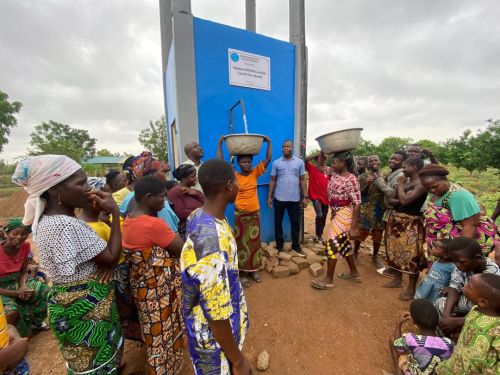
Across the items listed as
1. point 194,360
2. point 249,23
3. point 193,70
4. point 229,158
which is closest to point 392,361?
point 194,360

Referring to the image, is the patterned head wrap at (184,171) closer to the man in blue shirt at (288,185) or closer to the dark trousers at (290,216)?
the man in blue shirt at (288,185)

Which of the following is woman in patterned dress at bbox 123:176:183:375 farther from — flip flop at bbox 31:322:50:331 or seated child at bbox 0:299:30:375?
flip flop at bbox 31:322:50:331

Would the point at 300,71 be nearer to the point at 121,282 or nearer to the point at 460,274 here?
the point at 460,274

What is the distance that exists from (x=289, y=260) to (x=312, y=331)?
1.38 m

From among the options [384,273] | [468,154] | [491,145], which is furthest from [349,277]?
[468,154]

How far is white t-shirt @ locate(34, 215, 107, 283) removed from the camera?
123cm

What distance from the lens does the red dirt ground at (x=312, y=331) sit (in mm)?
2104

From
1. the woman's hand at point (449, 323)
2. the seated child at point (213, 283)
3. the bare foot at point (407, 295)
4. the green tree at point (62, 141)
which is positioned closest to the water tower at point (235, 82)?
the bare foot at point (407, 295)

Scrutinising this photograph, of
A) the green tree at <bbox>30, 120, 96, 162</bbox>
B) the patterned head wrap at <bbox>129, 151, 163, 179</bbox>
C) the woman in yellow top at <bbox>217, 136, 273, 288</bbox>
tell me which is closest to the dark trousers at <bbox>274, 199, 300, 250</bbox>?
the woman in yellow top at <bbox>217, 136, 273, 288</bbox>

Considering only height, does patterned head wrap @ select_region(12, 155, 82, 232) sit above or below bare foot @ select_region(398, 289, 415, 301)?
above

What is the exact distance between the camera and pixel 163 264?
1.64 m

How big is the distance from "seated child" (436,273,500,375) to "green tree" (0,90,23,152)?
3356cm

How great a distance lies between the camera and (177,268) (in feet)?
5.96

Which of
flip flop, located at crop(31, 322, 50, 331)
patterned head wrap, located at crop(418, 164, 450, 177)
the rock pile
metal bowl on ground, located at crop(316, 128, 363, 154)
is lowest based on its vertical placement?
flip flop, located at crop(31, 322, 50, 331)
